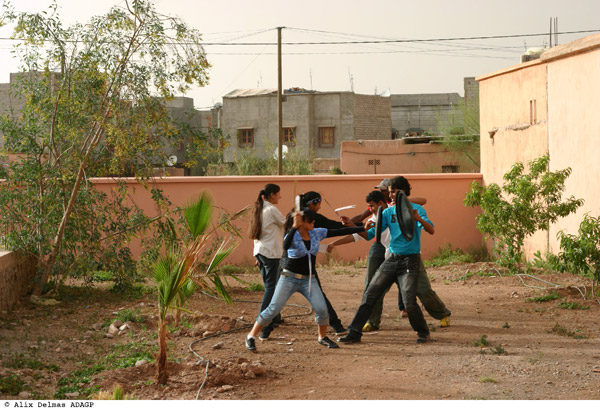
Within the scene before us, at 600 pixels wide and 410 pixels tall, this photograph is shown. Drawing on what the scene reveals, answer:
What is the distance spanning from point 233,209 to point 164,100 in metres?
5.61

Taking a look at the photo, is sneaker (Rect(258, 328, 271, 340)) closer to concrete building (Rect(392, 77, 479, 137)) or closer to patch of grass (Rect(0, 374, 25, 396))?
patch of grass (Rect(0, 374, 25, 396))

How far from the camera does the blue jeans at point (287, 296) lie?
7.80 metres

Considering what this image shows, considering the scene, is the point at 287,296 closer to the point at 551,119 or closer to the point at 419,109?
the point at 551,119

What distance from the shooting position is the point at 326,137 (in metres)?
46.4

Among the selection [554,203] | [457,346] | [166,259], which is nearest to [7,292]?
[166,259]

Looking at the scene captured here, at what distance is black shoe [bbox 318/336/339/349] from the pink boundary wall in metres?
8.23

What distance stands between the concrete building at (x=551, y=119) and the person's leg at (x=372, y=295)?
5027 mm

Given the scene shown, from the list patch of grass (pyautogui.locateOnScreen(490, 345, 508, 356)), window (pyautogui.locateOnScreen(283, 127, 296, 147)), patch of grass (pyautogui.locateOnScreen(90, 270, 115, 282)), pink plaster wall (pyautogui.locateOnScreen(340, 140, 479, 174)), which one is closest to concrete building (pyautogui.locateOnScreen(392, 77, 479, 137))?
window (pyautogui.locateOnScreen(283, 127, 296, 147))

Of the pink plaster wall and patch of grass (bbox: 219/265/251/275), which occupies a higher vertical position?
the pink plaster wall

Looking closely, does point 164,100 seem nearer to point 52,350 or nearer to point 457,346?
point 52,350

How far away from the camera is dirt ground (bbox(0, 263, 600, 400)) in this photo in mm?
6461

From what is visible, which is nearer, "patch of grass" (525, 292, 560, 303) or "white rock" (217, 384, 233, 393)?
"white rock" (217, 384, 233, 393)

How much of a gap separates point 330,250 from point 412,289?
0.98m

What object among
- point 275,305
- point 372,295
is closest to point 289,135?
point 372,295
